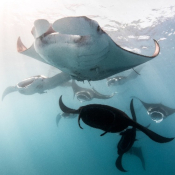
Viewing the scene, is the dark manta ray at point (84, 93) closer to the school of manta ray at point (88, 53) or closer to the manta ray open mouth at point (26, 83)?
the manta ray open mouth at point (26, 83)

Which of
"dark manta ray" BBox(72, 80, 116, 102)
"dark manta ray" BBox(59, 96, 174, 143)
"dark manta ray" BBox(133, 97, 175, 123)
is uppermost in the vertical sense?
"dark manta ray" BBox(72, 80, 116, 102)

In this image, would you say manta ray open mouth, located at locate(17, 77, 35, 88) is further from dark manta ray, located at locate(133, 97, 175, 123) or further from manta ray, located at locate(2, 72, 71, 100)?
dark manta ray, located at locate(133, 97, 175, 123)

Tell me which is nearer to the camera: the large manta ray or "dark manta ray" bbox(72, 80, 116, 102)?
the large manta ray

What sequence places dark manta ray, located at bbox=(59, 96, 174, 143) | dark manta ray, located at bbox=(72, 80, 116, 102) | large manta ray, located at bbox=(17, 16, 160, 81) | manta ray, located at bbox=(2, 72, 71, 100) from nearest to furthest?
large manta ray, located at bbox=(17, 16, 160, 81), dark manta ray, located at bbox=(59, 96, 174, 143), manta ray, located at bbox=(2, 72, 71, 100), dark manta ray, located at bbox=(72, 80, 116, 102)

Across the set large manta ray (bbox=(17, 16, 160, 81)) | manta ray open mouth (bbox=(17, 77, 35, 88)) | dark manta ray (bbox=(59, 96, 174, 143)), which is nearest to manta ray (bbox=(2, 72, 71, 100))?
manta ray open mouth (bbox=(17, 77, 35, 88))

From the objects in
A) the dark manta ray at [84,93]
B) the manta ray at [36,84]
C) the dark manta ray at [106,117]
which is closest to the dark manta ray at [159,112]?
the dark manta ray at [84,93]

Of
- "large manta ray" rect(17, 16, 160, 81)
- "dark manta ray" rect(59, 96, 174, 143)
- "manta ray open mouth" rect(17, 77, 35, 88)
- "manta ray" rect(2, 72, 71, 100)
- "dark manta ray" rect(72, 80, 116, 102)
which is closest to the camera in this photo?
"large manta ray" rect(17, 16, 160, 81)

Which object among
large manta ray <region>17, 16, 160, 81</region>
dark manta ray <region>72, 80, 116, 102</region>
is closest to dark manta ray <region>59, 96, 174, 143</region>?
large manta ray <region>17, 16, 160, 81</region>

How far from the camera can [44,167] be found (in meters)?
35.3

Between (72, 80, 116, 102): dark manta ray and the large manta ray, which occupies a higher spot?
Result: the large manta ray

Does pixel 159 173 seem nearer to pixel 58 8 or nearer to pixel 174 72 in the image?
pixel 174 72

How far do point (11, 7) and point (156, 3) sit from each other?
1000cm

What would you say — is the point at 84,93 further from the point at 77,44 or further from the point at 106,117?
the point at 77,44

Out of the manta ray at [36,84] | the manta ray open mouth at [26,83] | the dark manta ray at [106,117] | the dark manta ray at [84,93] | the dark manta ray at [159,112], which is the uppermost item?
the manta ray open mouth at [26,83]
